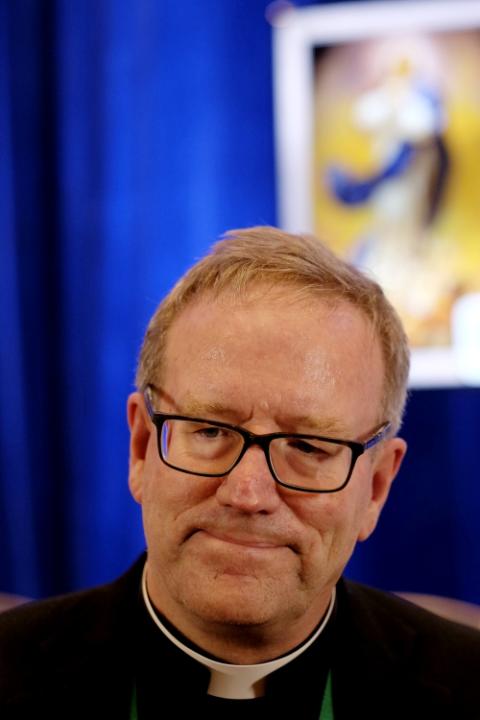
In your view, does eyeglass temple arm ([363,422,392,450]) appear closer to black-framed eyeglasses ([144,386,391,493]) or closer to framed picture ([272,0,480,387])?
black-framed eyeglasses ([144,386,391,493])

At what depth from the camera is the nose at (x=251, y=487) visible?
4.42ft

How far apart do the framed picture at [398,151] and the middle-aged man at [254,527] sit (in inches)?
48.9

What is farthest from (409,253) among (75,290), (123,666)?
(123,666)

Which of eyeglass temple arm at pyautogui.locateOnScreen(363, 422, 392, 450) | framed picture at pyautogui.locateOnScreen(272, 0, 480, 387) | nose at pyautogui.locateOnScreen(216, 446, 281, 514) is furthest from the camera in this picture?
framed picture at pyautogui.locateOnScreen(272, 0, 480, 387)

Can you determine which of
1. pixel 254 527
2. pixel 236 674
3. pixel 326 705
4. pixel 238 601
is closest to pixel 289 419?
pixel 254 527

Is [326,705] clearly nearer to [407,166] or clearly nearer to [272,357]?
[272,357]

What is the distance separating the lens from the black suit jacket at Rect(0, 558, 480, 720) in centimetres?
156

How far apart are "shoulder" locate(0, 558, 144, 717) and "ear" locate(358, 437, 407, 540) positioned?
460 mm

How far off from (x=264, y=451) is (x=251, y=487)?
67 mm

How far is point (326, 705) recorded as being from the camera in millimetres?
1637

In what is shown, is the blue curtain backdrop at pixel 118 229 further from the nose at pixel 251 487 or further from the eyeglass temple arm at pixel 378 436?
the nose at pixel 251 487

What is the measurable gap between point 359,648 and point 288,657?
176mm

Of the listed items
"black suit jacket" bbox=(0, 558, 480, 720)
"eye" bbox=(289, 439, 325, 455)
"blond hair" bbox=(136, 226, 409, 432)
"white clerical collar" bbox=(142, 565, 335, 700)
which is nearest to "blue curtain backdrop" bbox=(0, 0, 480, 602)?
"black suit jacket" bbox=(0, 558, 480, 720)

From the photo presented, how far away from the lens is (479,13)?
2875 mm
